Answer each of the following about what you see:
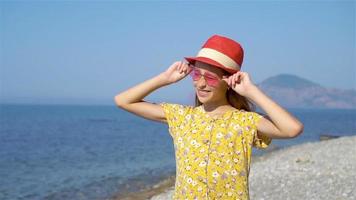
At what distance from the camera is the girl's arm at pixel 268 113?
13.2 feet

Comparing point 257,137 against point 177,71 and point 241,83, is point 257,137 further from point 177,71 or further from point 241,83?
point 177,71

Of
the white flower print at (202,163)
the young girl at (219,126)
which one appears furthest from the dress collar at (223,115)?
the white flower print at (202,163)

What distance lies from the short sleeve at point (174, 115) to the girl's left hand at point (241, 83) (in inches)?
17.5

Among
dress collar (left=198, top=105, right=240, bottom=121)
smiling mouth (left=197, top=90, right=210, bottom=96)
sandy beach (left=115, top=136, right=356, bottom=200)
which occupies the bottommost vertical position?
sandy beach (left=115, top=136, right=356, bottom=200)

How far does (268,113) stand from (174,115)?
0.75 metres

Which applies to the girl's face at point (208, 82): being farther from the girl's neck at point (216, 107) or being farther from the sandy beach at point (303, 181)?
the sandy beach at point (303, 181)

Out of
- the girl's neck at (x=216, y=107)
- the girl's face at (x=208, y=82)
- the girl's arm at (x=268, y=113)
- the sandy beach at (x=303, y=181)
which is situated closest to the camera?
the girl's arm at (x=268, y=113)

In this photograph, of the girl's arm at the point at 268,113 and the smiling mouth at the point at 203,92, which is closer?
the girl's arm at the point at 268,113

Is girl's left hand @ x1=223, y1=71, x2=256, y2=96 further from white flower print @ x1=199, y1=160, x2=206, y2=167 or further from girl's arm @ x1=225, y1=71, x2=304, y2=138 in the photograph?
white flower print @ x1=199, y1=160, x2=206, y2=167

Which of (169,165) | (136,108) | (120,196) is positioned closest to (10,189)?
(120,196)

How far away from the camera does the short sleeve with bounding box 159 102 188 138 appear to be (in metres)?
4.37

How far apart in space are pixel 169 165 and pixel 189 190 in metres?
21.4

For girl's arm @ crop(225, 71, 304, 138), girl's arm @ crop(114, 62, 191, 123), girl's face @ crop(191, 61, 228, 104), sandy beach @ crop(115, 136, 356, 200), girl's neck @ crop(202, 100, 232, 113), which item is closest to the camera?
girl's arm @ crop(225, 71, 304, 138)

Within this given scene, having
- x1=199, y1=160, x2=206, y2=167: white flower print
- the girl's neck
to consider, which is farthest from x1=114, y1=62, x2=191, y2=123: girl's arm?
x1=199, y1=160, x2=206, y2=167: white flower print
